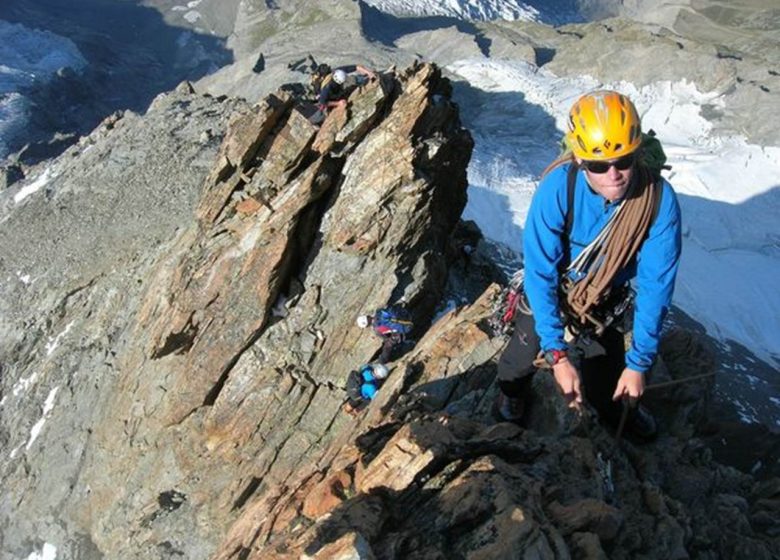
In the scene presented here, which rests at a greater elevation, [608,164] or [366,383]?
[608,164]

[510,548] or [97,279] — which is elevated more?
[510,548]

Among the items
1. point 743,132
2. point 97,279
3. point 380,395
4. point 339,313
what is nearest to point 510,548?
point 380,395

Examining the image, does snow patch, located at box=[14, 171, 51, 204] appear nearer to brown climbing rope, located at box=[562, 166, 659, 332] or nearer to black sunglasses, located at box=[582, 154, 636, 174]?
brown climbing rope, located at box=[562, 166, 659, 332]

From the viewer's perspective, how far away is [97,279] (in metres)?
28.8

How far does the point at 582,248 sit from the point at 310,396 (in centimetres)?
1220

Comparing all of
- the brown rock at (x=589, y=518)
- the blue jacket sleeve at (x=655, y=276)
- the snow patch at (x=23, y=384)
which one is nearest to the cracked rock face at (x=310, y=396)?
the brown rock at (x=589, y=518)

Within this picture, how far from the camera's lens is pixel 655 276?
6832 mm

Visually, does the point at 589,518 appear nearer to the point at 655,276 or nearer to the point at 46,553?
the point at 655,276

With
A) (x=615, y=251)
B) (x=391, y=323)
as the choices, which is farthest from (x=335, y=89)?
(x=615, y=251)

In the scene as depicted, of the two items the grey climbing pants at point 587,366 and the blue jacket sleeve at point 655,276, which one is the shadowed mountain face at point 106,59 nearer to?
the grey climbing pants at point 587,366

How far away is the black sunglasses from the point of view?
6.24m

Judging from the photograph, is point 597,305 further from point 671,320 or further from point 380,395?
point 671,320

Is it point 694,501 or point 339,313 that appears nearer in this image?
point 694,501

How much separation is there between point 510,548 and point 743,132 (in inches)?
4054
